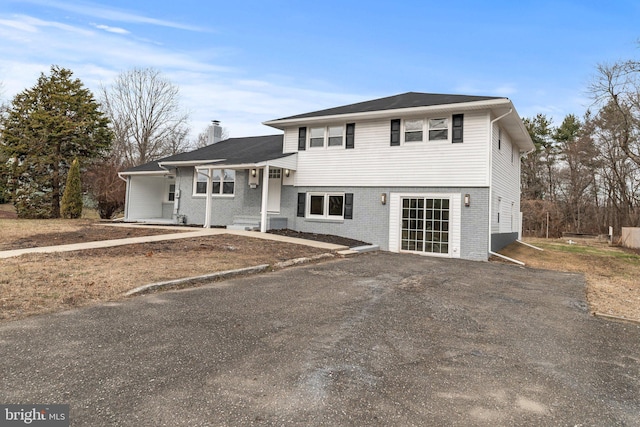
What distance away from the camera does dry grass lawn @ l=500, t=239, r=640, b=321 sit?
5.77 metres

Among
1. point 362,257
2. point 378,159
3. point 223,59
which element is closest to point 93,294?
point 362,257

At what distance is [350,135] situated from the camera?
538 inches

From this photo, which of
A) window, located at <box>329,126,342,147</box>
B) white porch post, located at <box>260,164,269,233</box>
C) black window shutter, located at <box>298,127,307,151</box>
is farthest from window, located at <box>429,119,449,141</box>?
white porch post, located at <box>260,164,269,233</box>

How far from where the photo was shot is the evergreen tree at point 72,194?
19000mm

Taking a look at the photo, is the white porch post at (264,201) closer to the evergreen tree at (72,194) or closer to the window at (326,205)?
the window at (326,205)

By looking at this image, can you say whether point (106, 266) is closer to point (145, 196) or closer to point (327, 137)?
point (327, 137)

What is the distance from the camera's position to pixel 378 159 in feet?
42.7

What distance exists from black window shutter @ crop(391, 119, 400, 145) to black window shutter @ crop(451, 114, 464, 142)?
1856 mm

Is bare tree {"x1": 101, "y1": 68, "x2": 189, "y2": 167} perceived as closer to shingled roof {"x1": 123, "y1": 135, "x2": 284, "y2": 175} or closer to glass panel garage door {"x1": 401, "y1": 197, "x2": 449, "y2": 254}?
shingled roof {"x1": 123, "y1": 135, "x2": 284, "y2": 175}

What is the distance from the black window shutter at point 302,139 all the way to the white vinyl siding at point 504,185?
7.09 m

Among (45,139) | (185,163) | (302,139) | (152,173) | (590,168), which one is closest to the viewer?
(302,139)

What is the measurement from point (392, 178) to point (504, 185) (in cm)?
459

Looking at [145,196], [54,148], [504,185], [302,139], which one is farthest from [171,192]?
[504,185]

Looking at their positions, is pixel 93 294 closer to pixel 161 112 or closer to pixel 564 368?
pixel 564 368
